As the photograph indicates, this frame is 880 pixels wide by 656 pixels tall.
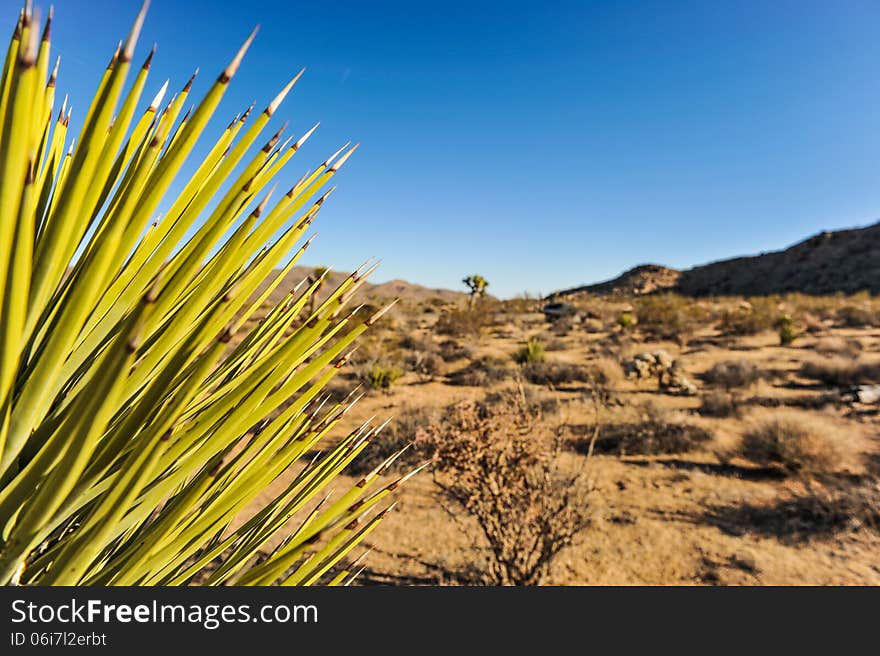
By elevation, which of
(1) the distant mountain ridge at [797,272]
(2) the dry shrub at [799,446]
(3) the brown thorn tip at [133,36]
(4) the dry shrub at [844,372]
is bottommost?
(2) the dry shrub at [799,446]

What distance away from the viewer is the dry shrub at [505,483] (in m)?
4.15

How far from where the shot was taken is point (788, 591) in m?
1.03

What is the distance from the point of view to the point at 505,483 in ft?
14.1

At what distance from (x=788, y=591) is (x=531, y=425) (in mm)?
3354

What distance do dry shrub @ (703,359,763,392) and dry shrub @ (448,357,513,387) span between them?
4.94 m

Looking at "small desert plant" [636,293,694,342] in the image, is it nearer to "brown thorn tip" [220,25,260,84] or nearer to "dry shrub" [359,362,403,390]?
"dry shrub" [359,362,403,390]

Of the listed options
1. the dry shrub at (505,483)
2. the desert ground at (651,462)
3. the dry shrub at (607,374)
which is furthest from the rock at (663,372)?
the dry shrub at (505,483)

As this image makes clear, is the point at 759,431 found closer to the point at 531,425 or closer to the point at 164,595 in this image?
the point at 531,425

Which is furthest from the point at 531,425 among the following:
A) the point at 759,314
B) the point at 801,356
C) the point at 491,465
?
the point at 759,314

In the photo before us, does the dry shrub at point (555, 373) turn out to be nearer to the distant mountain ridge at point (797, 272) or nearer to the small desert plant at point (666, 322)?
the small desert plant at point (666, 322)

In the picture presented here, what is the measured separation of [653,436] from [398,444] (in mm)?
4374

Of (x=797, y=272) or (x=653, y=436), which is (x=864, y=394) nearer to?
(x=653, y=436)

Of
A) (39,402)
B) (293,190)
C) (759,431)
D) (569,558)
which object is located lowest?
(569,558)

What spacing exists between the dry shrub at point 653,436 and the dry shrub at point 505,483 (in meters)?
3.66
